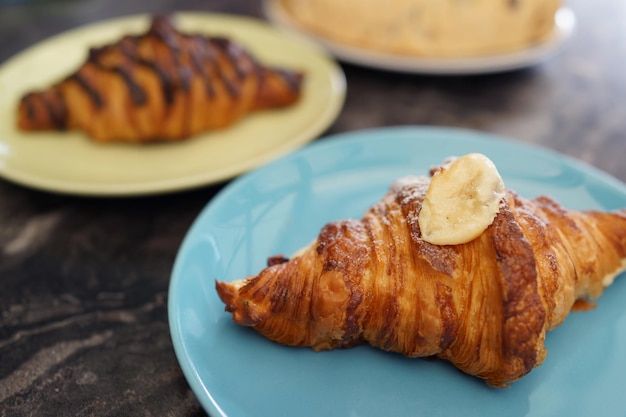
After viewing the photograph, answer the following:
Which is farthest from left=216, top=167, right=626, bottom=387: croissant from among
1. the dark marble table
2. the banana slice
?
the dark marble table

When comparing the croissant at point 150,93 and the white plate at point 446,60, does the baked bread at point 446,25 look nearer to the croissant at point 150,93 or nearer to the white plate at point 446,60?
the white plate at point 446,60

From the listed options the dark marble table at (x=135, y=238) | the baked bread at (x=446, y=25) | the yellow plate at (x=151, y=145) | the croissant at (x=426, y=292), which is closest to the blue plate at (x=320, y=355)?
the croissant at (x=426, y=292)

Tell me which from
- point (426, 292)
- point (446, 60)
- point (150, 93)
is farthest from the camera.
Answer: point (446, 60)

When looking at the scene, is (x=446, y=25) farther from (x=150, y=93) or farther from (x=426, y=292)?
(x=426, y=292)

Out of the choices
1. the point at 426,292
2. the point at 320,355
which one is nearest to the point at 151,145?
the point at 320,355

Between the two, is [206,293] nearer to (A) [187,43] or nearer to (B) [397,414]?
(B) [397,414]

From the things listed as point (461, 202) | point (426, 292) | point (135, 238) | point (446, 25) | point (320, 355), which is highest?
point (446, 25)
